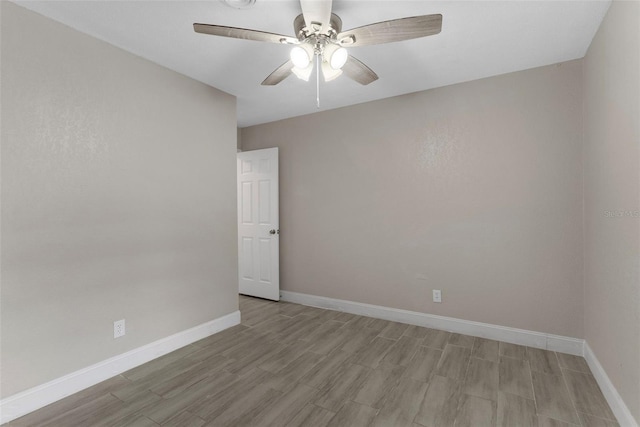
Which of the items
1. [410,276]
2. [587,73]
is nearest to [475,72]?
[587,73]

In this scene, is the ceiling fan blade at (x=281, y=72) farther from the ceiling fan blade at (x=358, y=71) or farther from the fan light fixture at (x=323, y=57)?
the ceiling fan blade at (x=358, y=71)

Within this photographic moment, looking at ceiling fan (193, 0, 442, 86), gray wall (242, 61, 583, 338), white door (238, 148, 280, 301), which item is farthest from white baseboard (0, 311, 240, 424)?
ceiling fan (193, 0, 442, 86)

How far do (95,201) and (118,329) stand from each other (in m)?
1.01

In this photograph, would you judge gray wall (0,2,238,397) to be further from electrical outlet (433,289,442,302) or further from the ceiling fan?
electrical outlet (433,289,442,302)

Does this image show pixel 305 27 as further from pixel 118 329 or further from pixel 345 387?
pixel 118 329

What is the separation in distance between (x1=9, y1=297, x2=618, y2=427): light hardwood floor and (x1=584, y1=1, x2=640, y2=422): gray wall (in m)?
0.41

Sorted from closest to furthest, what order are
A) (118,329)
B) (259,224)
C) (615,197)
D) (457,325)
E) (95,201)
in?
1. (615,197)
2. (95,201)
3. (118,329)
4. (457,325)
5. (259,224)

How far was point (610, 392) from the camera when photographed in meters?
1.91

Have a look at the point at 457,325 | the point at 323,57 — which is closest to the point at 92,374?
the point at 323,57

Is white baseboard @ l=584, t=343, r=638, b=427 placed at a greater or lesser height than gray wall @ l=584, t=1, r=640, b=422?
lesser

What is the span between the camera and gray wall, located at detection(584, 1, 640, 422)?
1.60 metres

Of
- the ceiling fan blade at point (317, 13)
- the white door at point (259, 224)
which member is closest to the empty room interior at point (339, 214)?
the ceiling fan blade at point (317, 13)

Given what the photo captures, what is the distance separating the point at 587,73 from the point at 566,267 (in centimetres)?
162

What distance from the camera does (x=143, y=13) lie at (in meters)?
1.96
